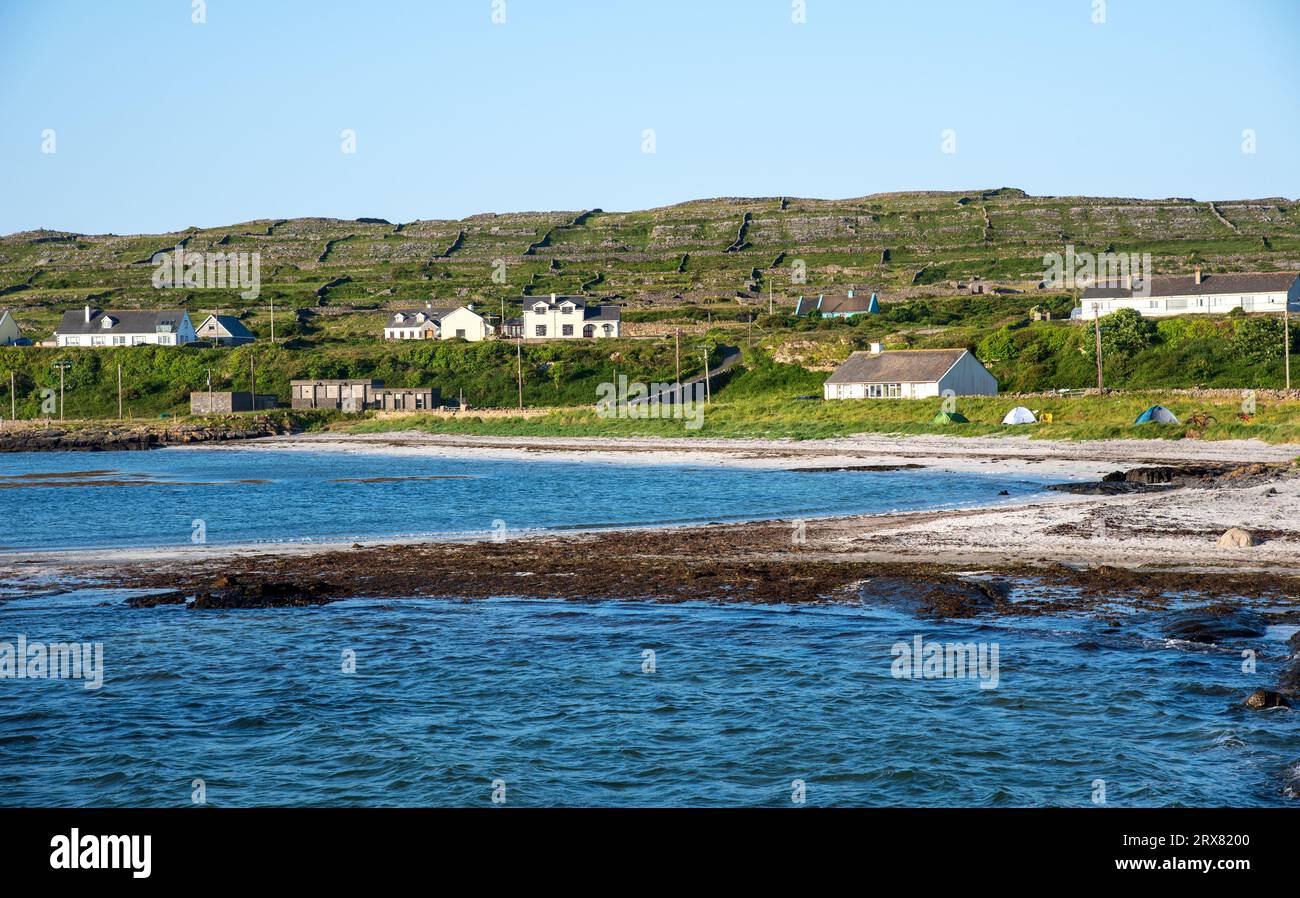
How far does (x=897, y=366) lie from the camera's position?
86.1m

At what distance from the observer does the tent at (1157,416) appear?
6057cm

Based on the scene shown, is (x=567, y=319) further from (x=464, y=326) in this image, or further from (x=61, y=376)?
(x=61, y=376)

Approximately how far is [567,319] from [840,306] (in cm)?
3157

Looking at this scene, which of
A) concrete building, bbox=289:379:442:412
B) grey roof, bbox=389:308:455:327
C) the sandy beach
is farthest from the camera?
grey roof, bbox=389:308:455:327

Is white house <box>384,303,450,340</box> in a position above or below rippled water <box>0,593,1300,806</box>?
Answer: above

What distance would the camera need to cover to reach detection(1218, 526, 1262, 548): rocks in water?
82.1ft

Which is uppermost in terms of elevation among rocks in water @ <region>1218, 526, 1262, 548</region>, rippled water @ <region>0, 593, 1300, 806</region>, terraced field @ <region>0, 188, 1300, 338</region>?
terraced field @ <region>0, 188, 1300, 338</region>

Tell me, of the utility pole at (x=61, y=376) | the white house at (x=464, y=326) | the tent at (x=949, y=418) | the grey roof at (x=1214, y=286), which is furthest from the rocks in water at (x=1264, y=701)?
the white house at (x=464, y=326)

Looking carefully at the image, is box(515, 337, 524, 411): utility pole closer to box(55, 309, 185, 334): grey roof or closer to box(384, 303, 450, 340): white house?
box(384, 303, 450, 340): white house

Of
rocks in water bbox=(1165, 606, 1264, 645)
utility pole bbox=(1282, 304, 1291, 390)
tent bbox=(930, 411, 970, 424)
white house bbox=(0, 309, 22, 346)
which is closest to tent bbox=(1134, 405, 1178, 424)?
tent bbox=(930, 411, 970, 424)

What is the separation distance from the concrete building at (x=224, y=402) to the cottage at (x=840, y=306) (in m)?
59.7

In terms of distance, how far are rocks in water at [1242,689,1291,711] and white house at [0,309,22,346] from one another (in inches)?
5802

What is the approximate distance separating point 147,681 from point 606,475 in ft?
125

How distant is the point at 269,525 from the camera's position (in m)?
36.0
